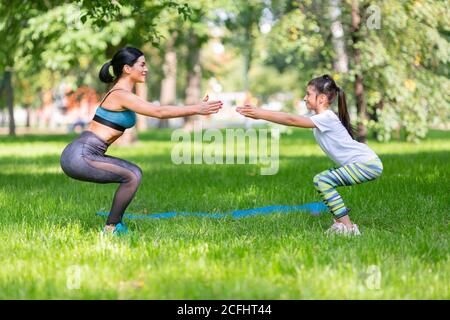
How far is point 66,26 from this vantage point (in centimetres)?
1584

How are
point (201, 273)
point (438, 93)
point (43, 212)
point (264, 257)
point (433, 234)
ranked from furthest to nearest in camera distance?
point (438, 93), point (43, 212), point (433, 234), point (264, 257), point (201, 273)

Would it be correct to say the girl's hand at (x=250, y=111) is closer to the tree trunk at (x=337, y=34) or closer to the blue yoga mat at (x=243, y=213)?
the blue yoga mat at (x=243, y=213)

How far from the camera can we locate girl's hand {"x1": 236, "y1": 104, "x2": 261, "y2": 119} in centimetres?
554

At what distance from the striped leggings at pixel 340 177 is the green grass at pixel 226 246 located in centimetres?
30

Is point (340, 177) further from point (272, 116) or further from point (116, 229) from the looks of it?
point (116, 229)

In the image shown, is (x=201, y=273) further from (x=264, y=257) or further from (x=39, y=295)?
(x=39, y=295)

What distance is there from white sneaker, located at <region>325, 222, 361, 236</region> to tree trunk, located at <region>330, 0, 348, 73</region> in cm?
1032

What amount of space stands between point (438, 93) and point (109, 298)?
1327 cm

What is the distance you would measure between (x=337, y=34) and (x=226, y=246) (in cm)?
1314

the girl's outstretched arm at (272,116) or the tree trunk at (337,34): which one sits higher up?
the tree trunk at (337,34)

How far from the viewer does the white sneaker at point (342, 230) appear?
18.1ft

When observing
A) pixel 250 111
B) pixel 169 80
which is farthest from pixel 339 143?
pixel 169 80

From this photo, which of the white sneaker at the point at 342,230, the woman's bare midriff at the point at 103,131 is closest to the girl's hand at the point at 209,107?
the woman's bare midriff at the point at 103,131
